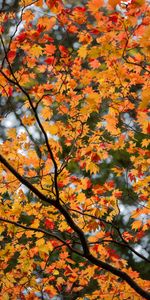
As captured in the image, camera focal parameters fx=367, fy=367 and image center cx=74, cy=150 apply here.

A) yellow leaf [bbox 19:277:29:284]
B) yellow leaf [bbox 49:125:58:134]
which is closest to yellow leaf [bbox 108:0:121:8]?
yellow leaf [bbox 49:125:58:134]

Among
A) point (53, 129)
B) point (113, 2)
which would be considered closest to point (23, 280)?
point (53, 129)

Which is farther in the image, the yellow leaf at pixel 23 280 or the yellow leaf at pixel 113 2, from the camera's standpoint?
the yellow leaf at pixel 23 280

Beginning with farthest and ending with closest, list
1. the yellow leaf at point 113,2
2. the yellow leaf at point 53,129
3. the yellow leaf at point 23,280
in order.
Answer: the yellow leaf at point 23,280
the yellow leaf at point 53,129
the yellow leaf at point 113,2

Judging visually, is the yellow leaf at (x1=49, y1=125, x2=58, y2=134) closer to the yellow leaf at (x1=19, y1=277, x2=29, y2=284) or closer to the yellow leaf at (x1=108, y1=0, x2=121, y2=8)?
the yellow leaf at (x1=108, y1=0, x2=121, y2=8)

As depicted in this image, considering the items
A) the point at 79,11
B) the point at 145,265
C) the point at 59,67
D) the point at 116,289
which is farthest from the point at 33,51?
the point at 145,265

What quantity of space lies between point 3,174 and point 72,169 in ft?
10.6

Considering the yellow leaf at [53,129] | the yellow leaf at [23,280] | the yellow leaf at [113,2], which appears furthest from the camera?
the yellow leaf at [23,280]

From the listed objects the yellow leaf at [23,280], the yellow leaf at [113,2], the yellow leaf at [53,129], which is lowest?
the yellow leaf at [23,280]

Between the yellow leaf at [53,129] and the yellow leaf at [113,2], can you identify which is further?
the yellow leaf at [53,129]

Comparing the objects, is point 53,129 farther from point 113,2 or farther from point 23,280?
point 23,280

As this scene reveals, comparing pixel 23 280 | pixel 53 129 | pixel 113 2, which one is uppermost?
pixel 53 129

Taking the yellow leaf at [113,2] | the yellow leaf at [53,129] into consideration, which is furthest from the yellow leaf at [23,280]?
the yellow leaf at [113,2]

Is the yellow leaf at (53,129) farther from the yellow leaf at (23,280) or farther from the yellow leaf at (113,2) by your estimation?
the yellow leaf at (23,280)

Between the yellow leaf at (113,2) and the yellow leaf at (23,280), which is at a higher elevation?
the yellow leaf at (113,2)
